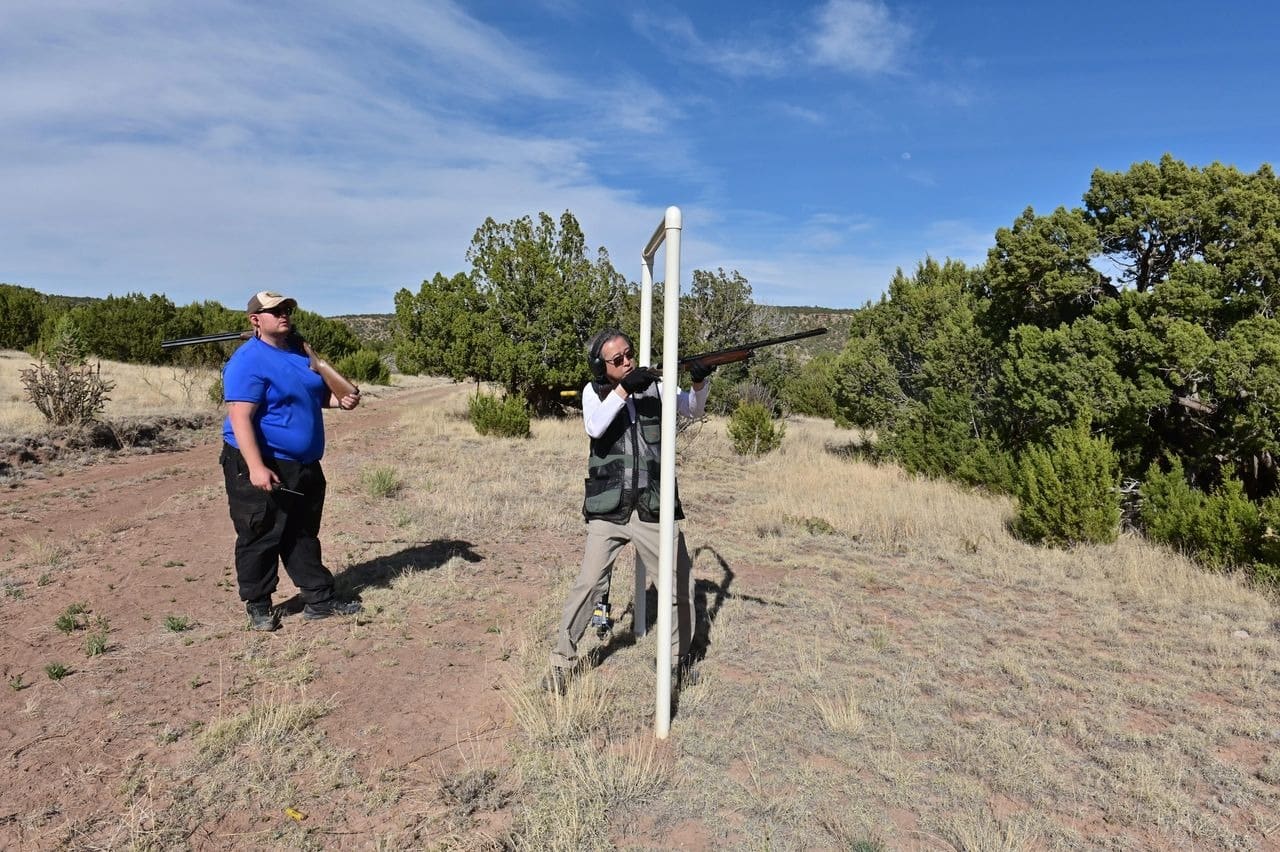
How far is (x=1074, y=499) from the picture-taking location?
8016 millimetres

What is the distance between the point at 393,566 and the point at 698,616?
104 inches

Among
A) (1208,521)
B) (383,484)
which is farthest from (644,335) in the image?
(1208,521)

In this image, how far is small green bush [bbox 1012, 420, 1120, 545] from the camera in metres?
7.98

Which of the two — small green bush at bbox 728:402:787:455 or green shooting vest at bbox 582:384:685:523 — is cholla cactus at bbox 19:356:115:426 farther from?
green shooting vest at bbox 582:384:685:523

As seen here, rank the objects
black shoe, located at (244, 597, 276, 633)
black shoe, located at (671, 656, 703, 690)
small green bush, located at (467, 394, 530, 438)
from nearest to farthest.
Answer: black shoe, located at (671, 656, 703, 690)
black shoe, located at (244, 597, 276, 633)
small green bush, located at (467, 394, 530, 438)

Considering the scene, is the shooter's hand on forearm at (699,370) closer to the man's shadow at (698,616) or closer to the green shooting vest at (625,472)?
the green shooting vest at (625,472)

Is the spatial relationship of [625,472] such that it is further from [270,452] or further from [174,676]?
[174,676]

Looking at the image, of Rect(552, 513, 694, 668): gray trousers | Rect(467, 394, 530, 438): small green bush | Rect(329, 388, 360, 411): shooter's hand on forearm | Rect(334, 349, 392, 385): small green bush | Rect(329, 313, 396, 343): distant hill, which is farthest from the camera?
Rect(329, 313, 396, 343): distant hill

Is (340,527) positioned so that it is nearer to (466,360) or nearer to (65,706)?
(65,706)

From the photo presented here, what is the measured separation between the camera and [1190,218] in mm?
8773

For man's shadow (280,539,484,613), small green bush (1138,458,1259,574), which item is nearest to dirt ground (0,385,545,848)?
man's shadow (280,539,484,613)

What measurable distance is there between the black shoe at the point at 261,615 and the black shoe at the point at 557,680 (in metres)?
1.91

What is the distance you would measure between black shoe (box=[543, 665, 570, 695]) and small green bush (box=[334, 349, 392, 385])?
113 feet

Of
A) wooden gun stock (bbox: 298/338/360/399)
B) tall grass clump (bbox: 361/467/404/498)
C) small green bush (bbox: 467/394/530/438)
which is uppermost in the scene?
wooden gun stock (bbox: 298/338/360/399)
